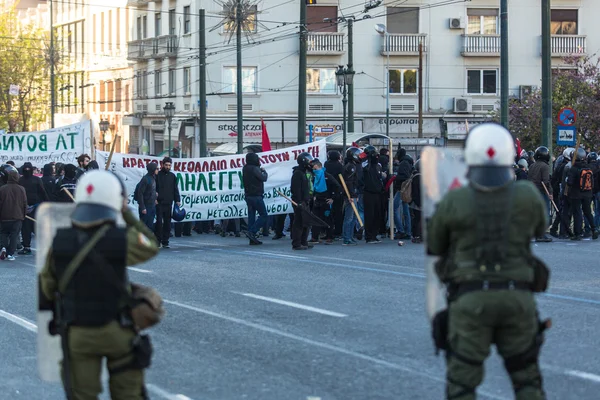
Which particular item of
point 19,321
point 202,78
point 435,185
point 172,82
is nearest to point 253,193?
point 19,321

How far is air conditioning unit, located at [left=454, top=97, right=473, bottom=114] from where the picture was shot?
5778cm

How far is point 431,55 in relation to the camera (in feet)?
191

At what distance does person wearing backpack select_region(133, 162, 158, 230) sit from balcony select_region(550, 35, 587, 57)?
40229 mm

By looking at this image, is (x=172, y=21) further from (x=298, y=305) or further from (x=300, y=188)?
(x=298, y=305)

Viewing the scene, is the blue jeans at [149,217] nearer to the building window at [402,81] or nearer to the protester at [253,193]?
the protester at [253,193]

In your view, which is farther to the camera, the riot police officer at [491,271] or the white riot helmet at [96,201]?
the white riot helmet at [96,201]

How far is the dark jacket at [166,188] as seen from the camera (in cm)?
2145

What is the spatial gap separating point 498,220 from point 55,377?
7.97ft

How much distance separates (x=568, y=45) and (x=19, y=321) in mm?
50023

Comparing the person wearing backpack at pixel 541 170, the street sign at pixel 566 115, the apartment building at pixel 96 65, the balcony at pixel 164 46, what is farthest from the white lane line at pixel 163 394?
the apartment building at pixel 96 65

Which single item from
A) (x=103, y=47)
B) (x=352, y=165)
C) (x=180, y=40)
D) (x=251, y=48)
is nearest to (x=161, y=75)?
(x=180, y=40)

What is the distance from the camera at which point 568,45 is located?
58281 mm

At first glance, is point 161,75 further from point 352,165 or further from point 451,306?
point 451,306

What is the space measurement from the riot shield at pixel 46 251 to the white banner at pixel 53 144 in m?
22.6
